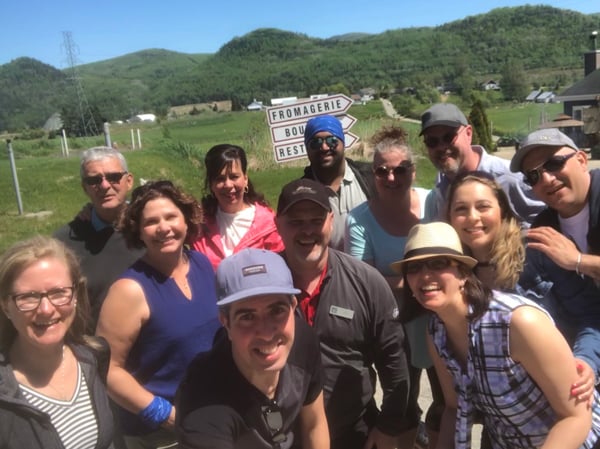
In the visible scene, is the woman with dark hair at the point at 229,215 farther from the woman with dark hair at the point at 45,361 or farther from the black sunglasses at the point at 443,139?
the woman with dark hair at the point at 45,361

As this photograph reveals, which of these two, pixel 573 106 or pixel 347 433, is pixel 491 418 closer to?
pixel 347 433

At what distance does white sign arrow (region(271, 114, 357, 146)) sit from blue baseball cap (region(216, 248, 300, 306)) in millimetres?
A: 3776

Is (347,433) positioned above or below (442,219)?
below

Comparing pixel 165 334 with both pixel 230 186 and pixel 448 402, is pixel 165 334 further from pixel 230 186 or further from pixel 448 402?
pixel 448 402

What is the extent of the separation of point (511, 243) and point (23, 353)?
7.23 ft

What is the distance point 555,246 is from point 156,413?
2.08 meters

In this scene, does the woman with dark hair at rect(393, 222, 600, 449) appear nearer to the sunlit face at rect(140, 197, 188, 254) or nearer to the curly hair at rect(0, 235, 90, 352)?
the sunlit face at rect(140, 197, 188, 254)

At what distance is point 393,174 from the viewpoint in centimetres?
357

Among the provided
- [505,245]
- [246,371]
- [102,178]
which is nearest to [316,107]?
[102,178]

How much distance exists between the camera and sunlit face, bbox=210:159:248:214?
12.1ft

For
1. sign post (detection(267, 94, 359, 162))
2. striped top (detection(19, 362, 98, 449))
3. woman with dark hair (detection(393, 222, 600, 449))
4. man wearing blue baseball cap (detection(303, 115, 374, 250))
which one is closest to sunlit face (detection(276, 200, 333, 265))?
woman with dark hair (detection(393, 222, 600, 449))

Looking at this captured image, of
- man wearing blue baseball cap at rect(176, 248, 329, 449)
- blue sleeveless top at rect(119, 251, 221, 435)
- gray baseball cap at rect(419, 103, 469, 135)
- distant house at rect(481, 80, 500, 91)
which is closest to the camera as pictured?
man wearing blue baseball cap at rect(176, 248, 329, 449)

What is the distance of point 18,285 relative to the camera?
2.23 meters

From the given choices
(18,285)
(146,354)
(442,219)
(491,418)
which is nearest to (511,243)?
(442,219)
